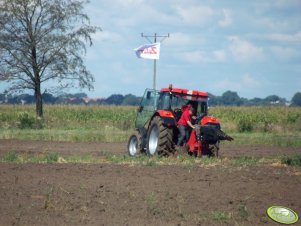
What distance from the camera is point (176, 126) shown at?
20.0m

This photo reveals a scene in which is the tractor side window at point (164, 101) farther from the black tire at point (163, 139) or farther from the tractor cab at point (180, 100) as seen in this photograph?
the black tire at point (163, 139)

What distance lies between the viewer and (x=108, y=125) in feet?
138

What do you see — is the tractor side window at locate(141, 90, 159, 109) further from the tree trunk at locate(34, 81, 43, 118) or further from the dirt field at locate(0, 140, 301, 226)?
the tree trunk at locate(34, 81, 43, 118)

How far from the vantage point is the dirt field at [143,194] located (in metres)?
10.2

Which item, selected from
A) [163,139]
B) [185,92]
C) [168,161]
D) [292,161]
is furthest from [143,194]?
[185,92]

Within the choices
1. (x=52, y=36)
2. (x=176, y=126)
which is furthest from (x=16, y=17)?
(x=176, y=126)

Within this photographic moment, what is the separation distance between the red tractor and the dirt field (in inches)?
129

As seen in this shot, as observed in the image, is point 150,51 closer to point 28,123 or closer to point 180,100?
point 28,123

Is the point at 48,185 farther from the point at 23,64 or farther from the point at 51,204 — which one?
the point at 23,64

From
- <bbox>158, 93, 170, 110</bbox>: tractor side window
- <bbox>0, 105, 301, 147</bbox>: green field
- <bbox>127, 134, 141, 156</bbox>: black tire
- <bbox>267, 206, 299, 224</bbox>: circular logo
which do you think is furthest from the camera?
<bbox>0, 105, 301, 147</bbox>: green field

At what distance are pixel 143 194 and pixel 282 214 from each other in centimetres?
256

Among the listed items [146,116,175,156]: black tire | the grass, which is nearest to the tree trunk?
[146,116,175,156]: black tire

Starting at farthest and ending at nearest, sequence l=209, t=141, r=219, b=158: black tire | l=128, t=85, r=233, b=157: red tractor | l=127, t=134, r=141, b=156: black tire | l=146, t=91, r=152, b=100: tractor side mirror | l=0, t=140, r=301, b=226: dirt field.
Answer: l=127, t=134, r=141, b=156: black tire, l=146, t=91, r=152, b=100: tractor side mirror, l=209, t=141, r=219, b=158: black tire, l=128, t=85, r=233, b=157: red tractor, l=0, t=140, r=301, b=226: dirt field

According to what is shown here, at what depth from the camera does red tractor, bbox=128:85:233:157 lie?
63.7 ft
